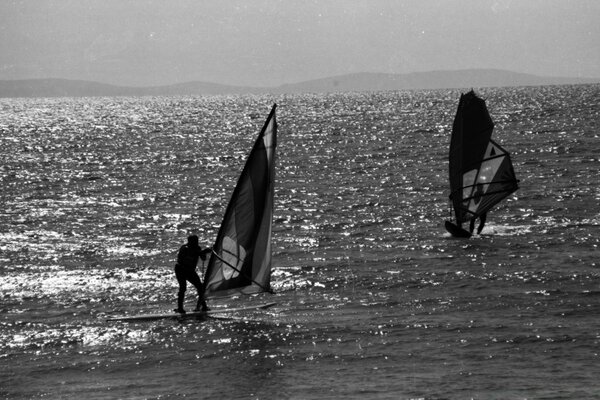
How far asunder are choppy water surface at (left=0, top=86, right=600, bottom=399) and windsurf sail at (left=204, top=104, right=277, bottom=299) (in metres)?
1.19

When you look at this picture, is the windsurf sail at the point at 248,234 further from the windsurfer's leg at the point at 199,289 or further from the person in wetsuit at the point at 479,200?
the person in wetsuit at the point at 479,200

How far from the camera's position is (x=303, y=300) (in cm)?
2912

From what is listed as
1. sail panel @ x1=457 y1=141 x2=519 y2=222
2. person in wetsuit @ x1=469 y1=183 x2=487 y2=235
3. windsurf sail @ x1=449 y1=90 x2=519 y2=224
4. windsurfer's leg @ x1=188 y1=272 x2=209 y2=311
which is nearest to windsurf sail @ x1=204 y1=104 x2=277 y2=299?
windsurfer's leg @ x1=188 y1=272 x2=209 y2=311

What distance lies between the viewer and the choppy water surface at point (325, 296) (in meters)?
21.1

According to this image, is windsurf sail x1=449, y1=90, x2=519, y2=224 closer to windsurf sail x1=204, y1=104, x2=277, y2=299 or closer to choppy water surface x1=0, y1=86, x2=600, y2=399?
choppy water surface x1=0, y1=86, x2=600, y2=399

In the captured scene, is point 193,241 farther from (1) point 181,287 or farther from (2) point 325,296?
(2) point 325,296

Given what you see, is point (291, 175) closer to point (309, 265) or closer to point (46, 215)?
point (46, 215)

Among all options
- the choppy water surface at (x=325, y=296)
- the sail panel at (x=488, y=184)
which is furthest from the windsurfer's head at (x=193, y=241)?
the sail panel at (x=488, y=184)

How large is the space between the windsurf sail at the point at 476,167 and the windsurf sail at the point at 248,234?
16801mm

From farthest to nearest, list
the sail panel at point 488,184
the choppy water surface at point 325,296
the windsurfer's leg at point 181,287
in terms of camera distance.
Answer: the sail panel at point 488,184
the windsurfer's leg at point 181,287
the choppy water surface at point 325,296

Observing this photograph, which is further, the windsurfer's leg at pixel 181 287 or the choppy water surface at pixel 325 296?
the windsurfer's leg at pixel 181 287

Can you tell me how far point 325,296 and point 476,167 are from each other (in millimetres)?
14411

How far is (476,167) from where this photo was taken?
41281mm

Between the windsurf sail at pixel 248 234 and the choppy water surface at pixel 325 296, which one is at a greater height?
the windsurf sail at pixel 248 234
